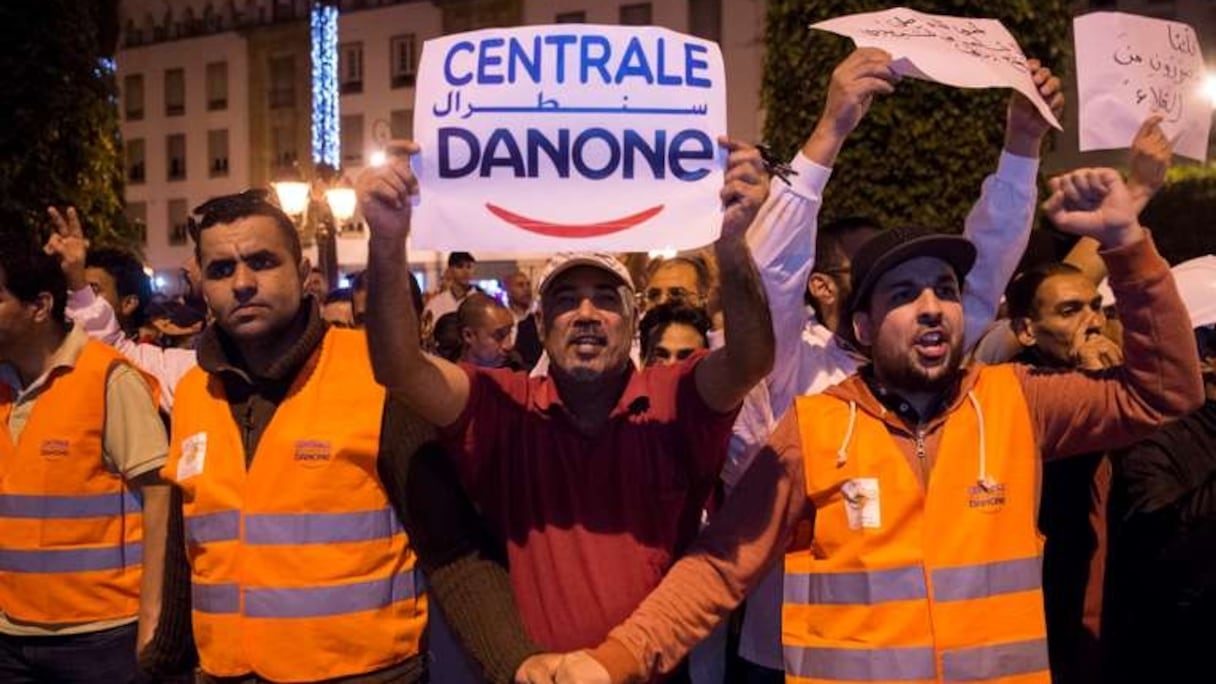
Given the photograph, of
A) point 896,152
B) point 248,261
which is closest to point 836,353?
point 248,261

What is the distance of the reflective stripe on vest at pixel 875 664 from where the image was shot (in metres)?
2.98

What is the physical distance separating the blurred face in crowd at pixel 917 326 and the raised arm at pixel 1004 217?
691 mm

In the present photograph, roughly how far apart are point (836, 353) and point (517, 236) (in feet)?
4.53

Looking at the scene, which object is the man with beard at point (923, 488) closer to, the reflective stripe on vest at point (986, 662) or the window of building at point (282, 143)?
the reflective stripe on vest at point (986, 662)

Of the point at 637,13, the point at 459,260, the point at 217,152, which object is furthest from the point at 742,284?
the point at 217,152

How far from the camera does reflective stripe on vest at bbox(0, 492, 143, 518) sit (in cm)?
418

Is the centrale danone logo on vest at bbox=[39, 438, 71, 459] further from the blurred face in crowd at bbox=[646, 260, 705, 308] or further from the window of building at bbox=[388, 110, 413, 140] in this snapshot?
the window of building at bbox=[388, 110, 413, 140]

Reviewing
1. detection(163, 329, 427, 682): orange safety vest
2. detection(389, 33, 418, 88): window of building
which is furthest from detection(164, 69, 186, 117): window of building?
detection(163, 329, 427, 682): orange safety vest

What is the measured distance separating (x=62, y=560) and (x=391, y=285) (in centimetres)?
196

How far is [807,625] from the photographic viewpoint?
3107 millimetres

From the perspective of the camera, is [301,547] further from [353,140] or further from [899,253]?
[353,140]

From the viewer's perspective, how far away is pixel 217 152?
167 feet

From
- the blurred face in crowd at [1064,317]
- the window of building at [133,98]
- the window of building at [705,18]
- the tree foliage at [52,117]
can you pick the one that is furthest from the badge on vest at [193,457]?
the window of building at [133,98]

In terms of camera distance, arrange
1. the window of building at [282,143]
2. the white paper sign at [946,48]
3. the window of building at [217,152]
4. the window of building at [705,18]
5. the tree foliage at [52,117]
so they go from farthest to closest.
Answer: the window of building at [217,152], the window of building at [282,143], the window of building at [705,18], the tree foliage at [52,117], the white paper sign at [946,48]
